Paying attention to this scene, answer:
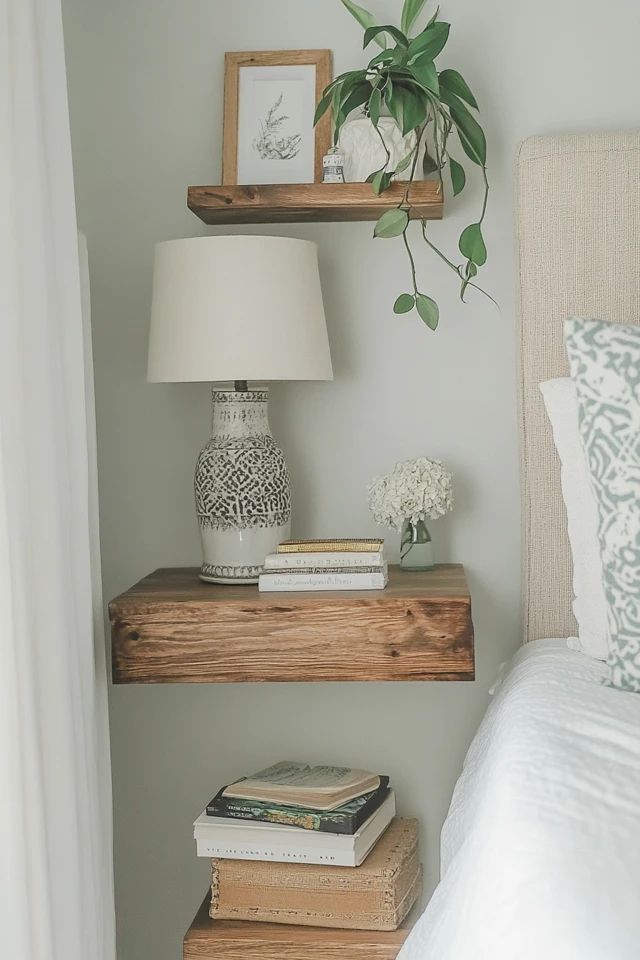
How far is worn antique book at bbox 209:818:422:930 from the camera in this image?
1757 millimetres

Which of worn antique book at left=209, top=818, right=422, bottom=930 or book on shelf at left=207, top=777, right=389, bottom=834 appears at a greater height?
book on shelf at left=207, top=777, right=389, bottom=834

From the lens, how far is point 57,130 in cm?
157

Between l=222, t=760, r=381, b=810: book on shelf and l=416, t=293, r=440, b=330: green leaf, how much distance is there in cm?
81

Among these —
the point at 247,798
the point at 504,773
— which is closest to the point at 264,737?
the point at 247,798

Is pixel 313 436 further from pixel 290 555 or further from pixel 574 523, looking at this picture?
pixel 574 523

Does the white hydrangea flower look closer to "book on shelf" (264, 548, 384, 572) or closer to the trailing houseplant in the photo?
"book on shelf" (264, 548, 384, 572)

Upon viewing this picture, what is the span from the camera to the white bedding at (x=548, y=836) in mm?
915

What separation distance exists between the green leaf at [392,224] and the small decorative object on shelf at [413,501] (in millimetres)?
402

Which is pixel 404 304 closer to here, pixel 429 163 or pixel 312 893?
pixel 429 163

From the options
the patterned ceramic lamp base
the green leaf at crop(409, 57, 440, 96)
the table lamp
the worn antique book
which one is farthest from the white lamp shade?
the worn antique book

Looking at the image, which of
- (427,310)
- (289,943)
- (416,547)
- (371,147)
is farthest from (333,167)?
(289,943)

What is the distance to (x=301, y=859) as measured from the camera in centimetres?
177

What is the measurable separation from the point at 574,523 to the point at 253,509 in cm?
54

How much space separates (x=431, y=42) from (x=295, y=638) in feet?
3.40
